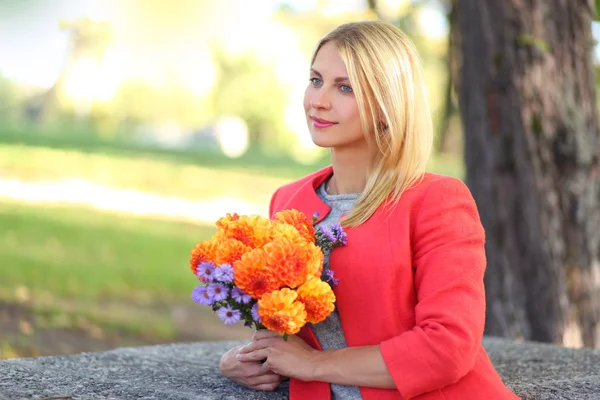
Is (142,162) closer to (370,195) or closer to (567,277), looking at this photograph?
(567,277)

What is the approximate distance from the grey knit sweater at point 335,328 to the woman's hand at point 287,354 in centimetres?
7

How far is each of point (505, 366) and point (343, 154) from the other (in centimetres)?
159

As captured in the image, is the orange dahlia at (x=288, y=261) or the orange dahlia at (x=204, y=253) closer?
the orange dahlia at (x=288, y=261)

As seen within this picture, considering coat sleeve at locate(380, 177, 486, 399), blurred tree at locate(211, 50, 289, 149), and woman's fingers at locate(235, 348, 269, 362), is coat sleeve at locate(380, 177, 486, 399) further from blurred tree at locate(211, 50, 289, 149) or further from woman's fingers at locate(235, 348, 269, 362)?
blurred tree at locate(211, 50, 289, 149)

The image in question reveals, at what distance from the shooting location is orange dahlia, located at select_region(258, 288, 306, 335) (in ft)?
7.35

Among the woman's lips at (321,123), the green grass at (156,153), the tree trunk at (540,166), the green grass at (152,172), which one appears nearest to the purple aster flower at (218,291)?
the woman's lips at (321,123)

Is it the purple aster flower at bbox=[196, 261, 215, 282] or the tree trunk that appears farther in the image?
the tree trunk

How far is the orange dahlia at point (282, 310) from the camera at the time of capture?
7.35 ft

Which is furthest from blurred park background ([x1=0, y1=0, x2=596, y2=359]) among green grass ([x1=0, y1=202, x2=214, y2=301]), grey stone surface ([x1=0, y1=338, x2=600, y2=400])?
grey stone surface ([x1=0, y1=338, x2=600, y2=400])

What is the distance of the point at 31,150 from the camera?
38.2 ft

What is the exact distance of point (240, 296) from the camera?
234cm

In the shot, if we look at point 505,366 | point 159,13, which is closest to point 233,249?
point 505,366

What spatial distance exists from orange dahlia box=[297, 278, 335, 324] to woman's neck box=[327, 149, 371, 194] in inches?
22.4

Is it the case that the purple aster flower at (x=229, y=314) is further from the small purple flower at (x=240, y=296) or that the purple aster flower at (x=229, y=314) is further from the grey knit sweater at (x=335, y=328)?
the grey knit sweater at (x=335, y=328)
